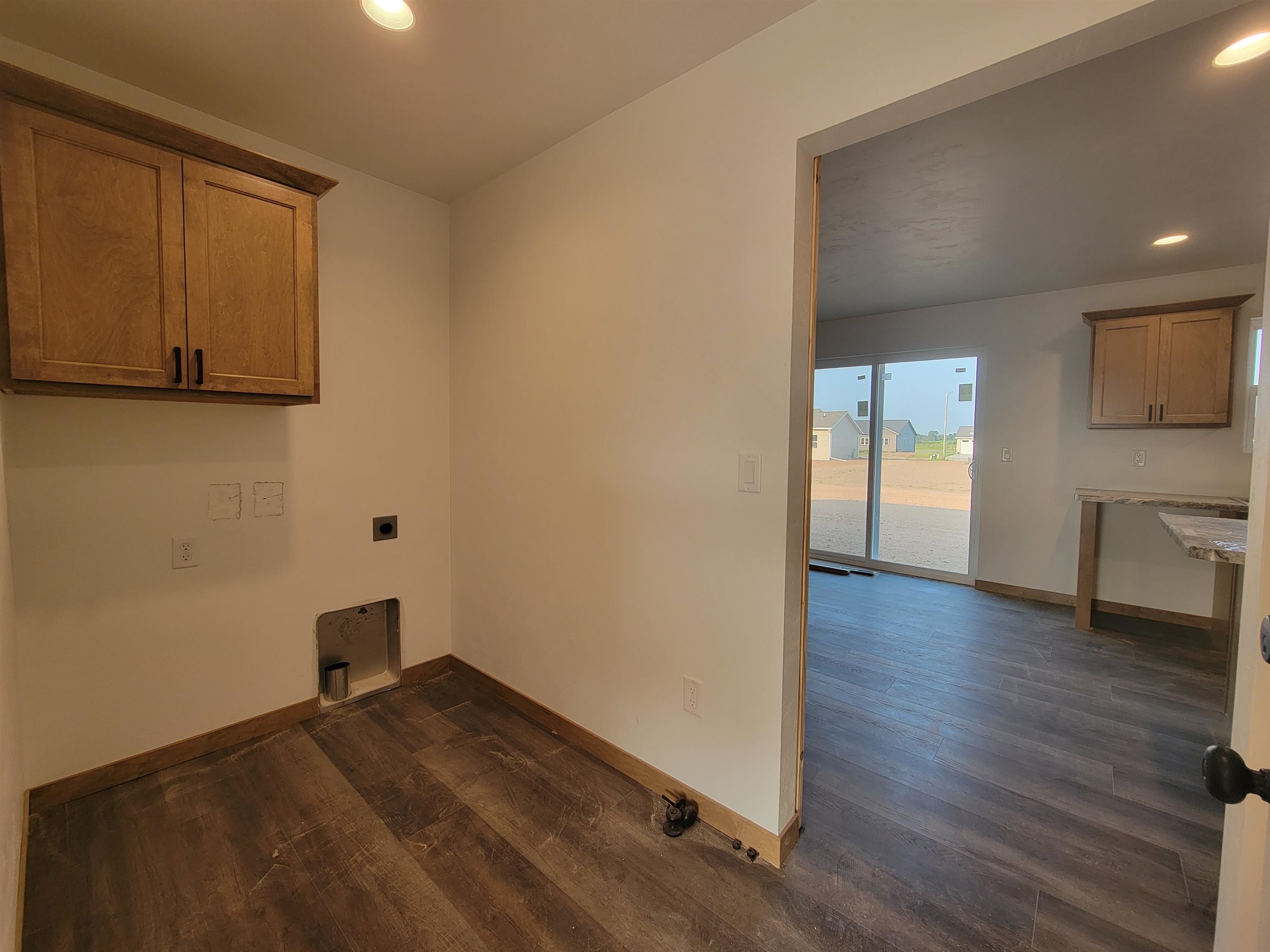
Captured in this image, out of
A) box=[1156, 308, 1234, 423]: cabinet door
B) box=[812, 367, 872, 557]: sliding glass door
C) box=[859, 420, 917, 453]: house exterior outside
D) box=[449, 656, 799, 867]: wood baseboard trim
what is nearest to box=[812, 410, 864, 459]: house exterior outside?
box=[812, 367, 872, 557]: sliding glass door

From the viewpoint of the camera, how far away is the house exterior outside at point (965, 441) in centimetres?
483

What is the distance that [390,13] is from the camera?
154cm

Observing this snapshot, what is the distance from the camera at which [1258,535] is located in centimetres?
78

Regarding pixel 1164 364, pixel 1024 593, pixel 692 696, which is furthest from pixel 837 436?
pixel 692 696

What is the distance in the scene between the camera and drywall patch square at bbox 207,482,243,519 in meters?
2.18

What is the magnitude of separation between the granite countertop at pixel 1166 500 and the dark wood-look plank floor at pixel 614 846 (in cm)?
152

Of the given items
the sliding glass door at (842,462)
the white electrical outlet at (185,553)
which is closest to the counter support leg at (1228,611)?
the sliding glass door at (842,462)

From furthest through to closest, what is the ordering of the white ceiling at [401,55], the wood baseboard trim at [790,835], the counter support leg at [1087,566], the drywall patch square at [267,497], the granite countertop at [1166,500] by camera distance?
1. the counter support leg at [1087,566]
2. the granite countertop at [1166,500]
3. the drywall patch square at [267,497]
4. the wood baseboard trim at [790,835]
5. the white ceiling at [401,55]

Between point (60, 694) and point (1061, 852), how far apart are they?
359 centimetres

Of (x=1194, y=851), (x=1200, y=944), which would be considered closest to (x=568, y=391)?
(x=1200, y=944)

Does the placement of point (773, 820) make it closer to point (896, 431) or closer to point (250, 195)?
point (250, 195)

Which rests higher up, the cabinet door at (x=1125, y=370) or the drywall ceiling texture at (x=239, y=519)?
the cabinet door at (x=1125, y=370)

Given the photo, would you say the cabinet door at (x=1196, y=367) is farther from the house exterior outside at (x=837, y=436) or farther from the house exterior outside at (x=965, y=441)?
the house exterior outside at (x=837, y=436)

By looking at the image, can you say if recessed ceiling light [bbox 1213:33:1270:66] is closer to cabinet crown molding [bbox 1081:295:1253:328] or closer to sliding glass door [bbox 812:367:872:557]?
cabinet crown molding [bbox 1081:295:1253:328]
